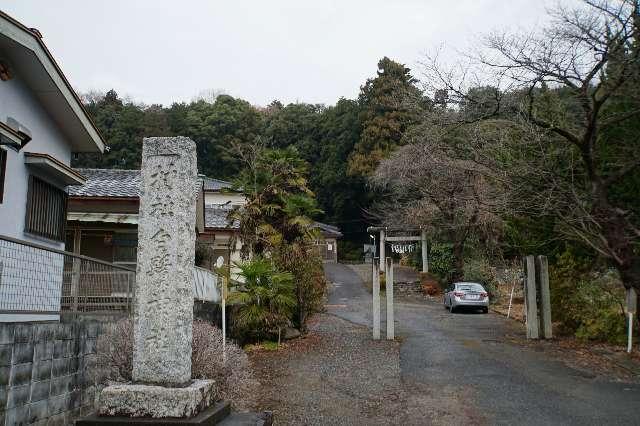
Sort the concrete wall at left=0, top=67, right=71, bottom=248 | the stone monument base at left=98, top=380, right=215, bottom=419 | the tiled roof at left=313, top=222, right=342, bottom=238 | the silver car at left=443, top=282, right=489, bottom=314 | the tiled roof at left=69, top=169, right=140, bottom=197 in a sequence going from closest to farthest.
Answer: the stone monument base at left=98, top=380, right=215, bottom=419 < the concrete wall at left=0, top=67, right=71, bottom=248 < the tiled roof at left=69, top=169, right=140, bottom=197 < the silver car at left=443, top=282, right=489, bottom=314 < the tiled roof at left=313, top=222, right=342, bottom=238

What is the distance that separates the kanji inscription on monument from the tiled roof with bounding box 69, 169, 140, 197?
11292mm

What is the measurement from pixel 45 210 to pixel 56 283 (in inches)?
158

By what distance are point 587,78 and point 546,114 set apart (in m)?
1.51

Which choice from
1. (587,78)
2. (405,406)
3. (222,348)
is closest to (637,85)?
(587,78)

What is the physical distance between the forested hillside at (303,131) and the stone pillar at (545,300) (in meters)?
A: 23.5

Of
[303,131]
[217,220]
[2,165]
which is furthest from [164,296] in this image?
[303,131]

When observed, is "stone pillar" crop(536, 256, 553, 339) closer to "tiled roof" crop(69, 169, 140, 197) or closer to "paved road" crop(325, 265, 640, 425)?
"paved road" crop(325, 265, 640, 425)

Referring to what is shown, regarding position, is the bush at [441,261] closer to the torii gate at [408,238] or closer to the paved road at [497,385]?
the torii gate at [408,238]

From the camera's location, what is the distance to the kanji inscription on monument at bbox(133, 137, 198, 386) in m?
4.86

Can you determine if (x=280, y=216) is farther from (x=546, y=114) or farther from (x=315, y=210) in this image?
(x=546, y=114)

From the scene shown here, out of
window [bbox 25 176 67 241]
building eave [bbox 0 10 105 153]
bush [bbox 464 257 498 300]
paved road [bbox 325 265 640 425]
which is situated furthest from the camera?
bush [bbox 464 257 498 300]

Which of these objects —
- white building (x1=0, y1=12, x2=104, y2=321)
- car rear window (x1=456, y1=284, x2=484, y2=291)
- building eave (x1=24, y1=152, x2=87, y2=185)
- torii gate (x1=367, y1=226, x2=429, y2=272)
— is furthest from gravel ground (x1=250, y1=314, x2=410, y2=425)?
torii gate (x1=367, y1=226, x2=429, y2=272)

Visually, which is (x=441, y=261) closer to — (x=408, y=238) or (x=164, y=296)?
(x=408, y=238)

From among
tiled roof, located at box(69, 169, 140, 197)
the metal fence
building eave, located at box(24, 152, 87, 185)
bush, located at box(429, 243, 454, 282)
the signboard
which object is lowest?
the signboard
